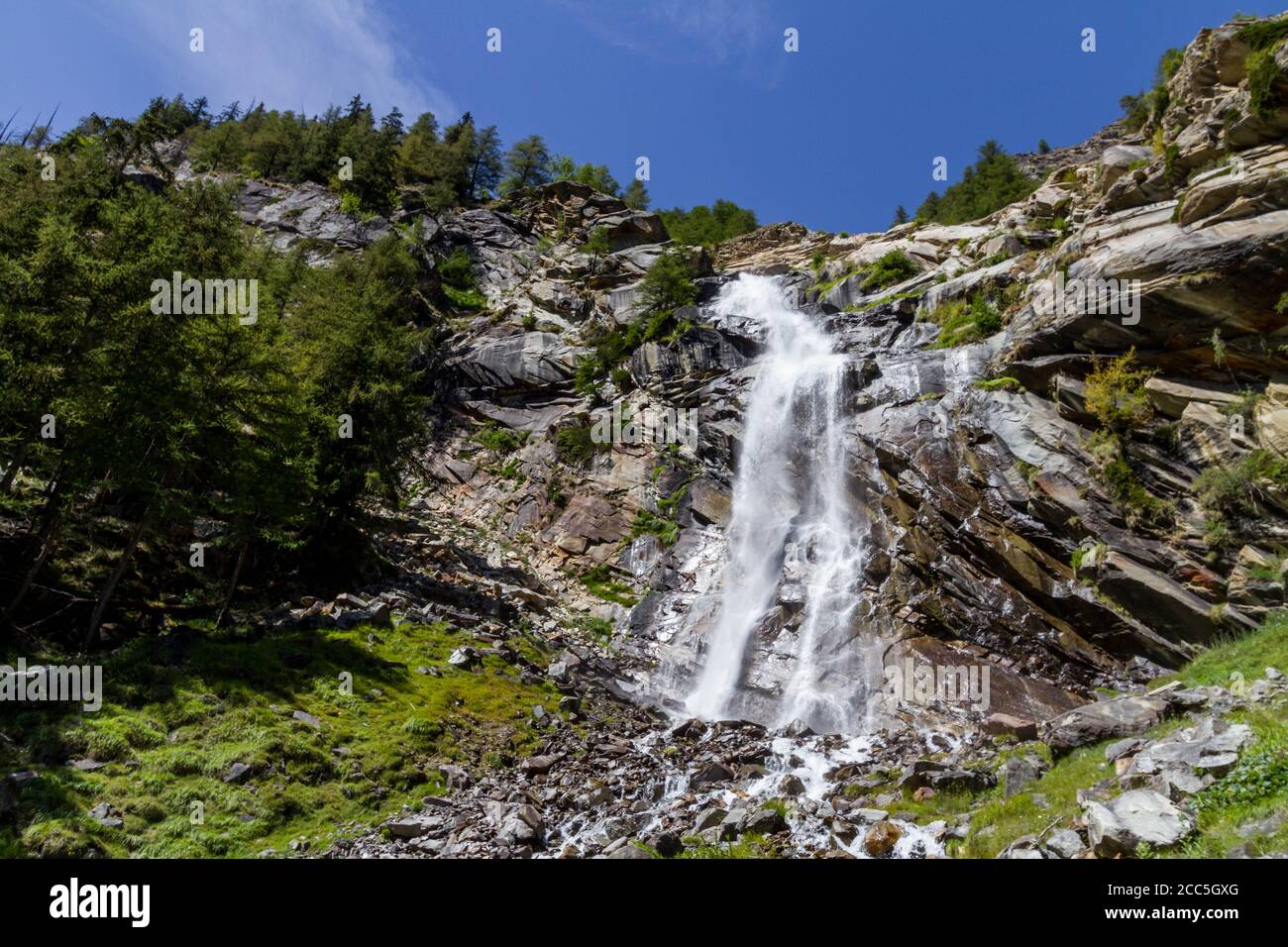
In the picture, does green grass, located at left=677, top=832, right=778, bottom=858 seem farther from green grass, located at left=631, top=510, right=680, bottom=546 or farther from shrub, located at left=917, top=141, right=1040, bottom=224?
shrub, located at left=917, top=141, right=1040, bottom=224

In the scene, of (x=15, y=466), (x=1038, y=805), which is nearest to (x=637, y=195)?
(x=15, y=466)

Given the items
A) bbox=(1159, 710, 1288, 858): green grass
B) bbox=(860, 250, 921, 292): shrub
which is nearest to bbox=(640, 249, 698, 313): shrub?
bbox=(860, 250, 921, 292): shrub

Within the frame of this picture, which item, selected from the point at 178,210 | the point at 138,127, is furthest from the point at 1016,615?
the point at 138,127

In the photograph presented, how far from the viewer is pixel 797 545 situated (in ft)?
95.3

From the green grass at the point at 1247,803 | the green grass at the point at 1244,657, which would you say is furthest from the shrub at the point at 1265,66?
the green grass at the point at 1247,803

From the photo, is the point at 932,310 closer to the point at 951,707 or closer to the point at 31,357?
the point at 951,707

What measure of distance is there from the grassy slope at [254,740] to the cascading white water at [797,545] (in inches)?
352

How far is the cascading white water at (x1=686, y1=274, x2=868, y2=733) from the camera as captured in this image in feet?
76.6

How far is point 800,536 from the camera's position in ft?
96.1

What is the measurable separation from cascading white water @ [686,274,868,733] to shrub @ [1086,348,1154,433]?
385 inches

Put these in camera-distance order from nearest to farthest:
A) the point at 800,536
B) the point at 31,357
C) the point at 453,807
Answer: the point at 453,807 → the point at 31,357 → the point at 800,536

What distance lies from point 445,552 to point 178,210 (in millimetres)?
20636

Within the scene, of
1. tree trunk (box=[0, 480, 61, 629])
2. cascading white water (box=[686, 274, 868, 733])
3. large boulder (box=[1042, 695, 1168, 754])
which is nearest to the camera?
large boulder (box=[1042, 695, 1168, 754])

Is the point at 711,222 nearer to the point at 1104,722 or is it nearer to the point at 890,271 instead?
the point at 890,271
